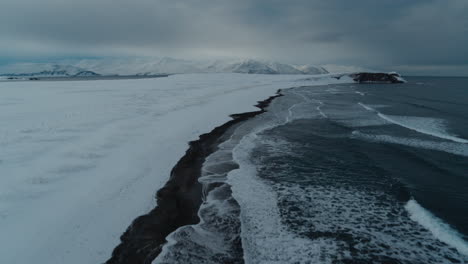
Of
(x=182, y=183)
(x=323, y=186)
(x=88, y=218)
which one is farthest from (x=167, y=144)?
(x=323, y=186)

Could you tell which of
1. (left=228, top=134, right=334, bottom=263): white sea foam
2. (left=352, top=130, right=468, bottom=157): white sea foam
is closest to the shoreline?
(left=228, top=134, right=334, bottom=263): white sea foam

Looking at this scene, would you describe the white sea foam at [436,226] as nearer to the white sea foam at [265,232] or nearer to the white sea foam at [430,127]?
the white sea foam at [265,232]

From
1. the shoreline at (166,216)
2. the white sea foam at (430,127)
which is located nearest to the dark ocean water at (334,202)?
the shoreline at (166,216)

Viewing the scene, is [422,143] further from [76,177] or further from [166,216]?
[76,177]

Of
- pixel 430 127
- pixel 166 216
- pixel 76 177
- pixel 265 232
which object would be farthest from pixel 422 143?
pixel 76 177

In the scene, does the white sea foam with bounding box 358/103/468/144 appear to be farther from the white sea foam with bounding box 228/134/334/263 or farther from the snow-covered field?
the snow-covered field

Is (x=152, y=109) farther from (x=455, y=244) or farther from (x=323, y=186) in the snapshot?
(x=455, y=244)
